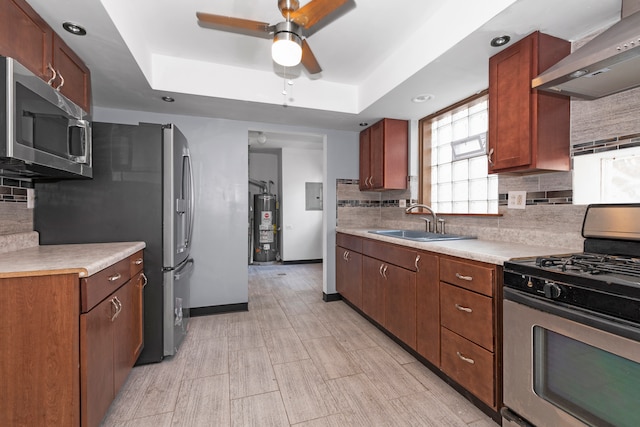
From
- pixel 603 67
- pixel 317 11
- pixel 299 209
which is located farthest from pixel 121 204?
pixel 299 209

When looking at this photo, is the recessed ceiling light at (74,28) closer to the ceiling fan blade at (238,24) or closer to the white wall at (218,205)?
the ceiling fan blade at (238,24)

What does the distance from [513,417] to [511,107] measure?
170 cm

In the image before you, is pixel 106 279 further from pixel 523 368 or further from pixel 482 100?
pixel 482 100

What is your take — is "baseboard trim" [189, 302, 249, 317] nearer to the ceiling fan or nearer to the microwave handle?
the microwave handle

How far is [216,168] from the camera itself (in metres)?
3.32

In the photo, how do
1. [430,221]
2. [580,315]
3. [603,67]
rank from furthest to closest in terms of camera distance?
[430,221]
[603,67]
[580,315]

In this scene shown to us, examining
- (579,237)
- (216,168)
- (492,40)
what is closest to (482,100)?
(492,40)

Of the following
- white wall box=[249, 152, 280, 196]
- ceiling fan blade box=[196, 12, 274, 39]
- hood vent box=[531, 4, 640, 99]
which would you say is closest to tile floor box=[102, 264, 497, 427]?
hood vent box=[531, 4, 640, 99]

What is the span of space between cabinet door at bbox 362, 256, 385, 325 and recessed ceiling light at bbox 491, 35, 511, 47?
1.76 meters

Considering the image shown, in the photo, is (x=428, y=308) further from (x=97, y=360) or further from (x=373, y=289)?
(x=97, y=360)

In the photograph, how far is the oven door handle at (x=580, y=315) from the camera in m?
1.01

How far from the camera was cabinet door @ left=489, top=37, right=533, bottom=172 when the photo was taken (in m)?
1.75

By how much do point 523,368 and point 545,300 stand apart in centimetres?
35

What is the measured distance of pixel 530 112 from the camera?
1741mm
